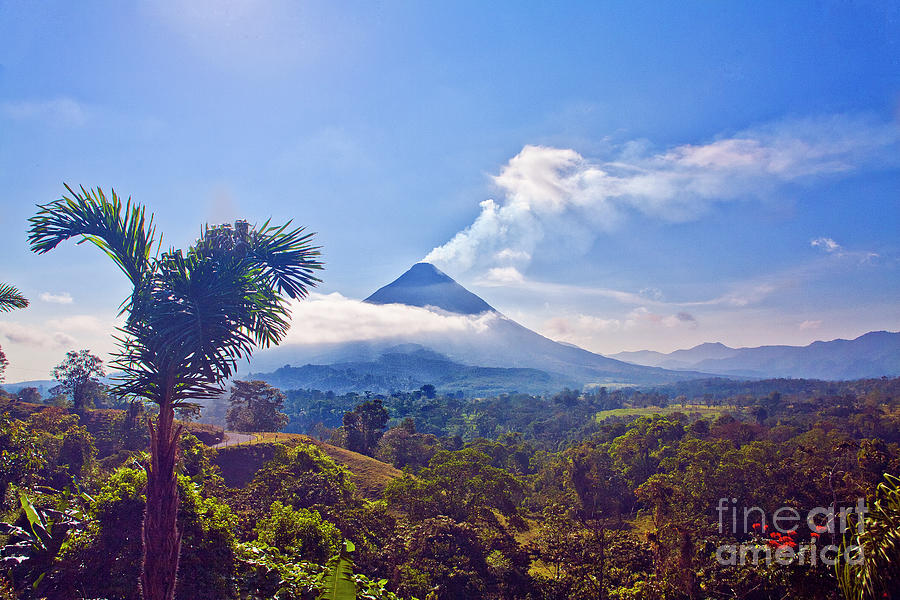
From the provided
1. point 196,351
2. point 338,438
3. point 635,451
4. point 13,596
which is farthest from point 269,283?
point 338,438

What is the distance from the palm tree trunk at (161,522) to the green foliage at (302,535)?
5582 mm

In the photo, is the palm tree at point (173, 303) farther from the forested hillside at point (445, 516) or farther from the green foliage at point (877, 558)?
the green foliage at point (877, 558)

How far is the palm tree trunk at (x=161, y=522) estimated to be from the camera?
3611mm

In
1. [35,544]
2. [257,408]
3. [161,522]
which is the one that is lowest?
[257,408]

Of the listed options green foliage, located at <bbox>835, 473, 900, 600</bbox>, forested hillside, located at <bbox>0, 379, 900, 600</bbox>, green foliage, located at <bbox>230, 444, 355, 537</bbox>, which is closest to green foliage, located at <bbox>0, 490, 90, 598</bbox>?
forested hillside, located at <bbox>0, 379, 900, 600</bbox>

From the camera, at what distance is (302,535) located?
29.8 feet

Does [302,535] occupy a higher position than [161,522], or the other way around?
[161,522]

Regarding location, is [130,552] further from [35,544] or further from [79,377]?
[79,377]

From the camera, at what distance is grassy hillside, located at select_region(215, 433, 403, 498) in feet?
87.7

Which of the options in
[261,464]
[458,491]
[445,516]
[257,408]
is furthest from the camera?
[257,408]

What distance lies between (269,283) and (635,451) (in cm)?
3528

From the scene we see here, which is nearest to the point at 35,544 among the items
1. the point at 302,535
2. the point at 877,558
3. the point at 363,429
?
the point at 302,535

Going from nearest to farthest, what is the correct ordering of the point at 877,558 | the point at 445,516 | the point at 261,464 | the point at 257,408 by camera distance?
the point at 877,558 < the point at 445,516 < the point at 261,464 < the point at 257,408

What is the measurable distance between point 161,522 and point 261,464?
2774cm
